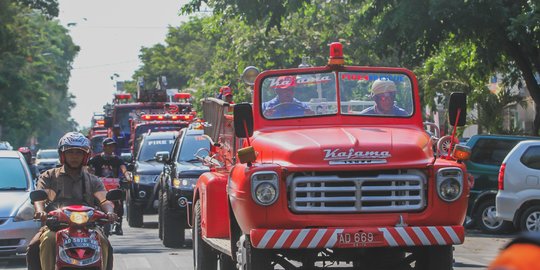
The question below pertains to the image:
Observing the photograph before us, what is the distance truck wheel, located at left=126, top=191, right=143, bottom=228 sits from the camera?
2412 cm

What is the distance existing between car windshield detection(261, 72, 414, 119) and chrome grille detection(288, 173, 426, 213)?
1.55m

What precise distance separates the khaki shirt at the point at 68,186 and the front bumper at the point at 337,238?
1.35 metres

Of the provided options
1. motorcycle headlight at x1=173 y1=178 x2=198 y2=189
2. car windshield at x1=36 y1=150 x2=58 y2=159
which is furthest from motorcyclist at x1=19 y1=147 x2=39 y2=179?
car windshield at x1=36 y1=150 x2=58 y2=159

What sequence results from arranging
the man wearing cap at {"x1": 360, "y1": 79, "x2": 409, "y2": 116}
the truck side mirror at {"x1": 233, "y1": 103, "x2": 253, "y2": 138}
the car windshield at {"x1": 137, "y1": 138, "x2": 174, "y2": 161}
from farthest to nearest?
the car windshield at {"x1": 137, "y1": 138, "x2": 174, "y2": 161} → the man wearing cap at {"x1": 360, "y1": 79, "x2": 409, "y2": 116} → the truck side mirror at {"x1": 233, "y1": 103, "x2": 253, "y2": 138}

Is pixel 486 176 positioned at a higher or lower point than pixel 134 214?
higher

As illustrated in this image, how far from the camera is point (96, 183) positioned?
31.2ft

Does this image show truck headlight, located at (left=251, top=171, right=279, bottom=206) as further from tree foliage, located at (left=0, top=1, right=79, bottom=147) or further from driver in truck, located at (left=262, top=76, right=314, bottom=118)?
tree foliage, located at (left=0, top=1, right=79, bottom=147)

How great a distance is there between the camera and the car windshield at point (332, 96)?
35.4 feet

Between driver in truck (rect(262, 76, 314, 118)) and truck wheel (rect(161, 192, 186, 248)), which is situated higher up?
driver in truck (rect(262, 76, 314, 118))

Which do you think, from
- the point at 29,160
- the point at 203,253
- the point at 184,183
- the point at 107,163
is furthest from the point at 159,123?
the point at 203,253

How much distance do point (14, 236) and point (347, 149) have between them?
756 cm

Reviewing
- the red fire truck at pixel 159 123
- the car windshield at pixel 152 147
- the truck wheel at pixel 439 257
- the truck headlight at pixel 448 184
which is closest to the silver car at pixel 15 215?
the truck wheel at pixel 439 257

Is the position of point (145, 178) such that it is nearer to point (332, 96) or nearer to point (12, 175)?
point (12, 175)

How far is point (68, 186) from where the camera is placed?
941 cm
